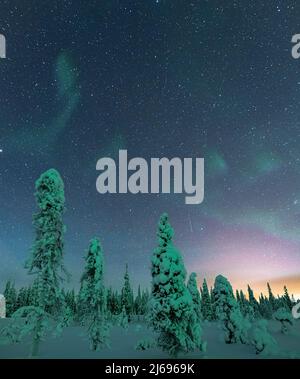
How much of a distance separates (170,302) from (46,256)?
8944 millimetres

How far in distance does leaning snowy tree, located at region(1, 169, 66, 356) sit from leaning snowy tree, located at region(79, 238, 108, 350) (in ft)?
34.6

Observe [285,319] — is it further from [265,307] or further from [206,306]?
[265,307]

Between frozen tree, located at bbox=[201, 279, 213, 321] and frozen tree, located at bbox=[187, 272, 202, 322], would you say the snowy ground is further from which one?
frozen tree, located at bbox=[201, 279, 213, 321]

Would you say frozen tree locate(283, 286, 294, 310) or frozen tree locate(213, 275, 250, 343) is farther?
frozen tree locate(283, 286, 294, 310)

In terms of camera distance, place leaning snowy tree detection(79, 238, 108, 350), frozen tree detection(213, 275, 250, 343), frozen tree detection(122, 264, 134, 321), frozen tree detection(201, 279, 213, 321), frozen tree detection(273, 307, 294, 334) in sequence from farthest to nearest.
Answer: frozen tree detection(201, 279, 213, 321), frozen tree detection(122, 264, 134, 321), frozen tree detection(273, 307, 294, 334), frozen tree detection(213, 275, 250, 343), leaning snowy tree detection(79, 238, 108, 350)

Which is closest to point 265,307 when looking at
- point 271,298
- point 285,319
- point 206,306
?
point 271,298

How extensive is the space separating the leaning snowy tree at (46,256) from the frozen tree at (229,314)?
21215 millimetres

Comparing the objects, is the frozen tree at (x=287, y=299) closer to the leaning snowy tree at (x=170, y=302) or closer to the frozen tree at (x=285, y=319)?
the frozen tree at (x=285, y=319)

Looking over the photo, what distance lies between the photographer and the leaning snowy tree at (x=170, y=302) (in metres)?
24.0

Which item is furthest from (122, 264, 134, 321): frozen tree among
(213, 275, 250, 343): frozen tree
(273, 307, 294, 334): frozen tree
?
(213, 275, 250, 343): frozen tree

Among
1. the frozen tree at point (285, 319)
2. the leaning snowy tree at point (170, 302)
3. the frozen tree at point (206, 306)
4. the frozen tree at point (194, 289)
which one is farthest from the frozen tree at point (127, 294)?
the leaning snowy tree at point (170, 302)

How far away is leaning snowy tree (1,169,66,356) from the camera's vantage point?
74.2 ft
